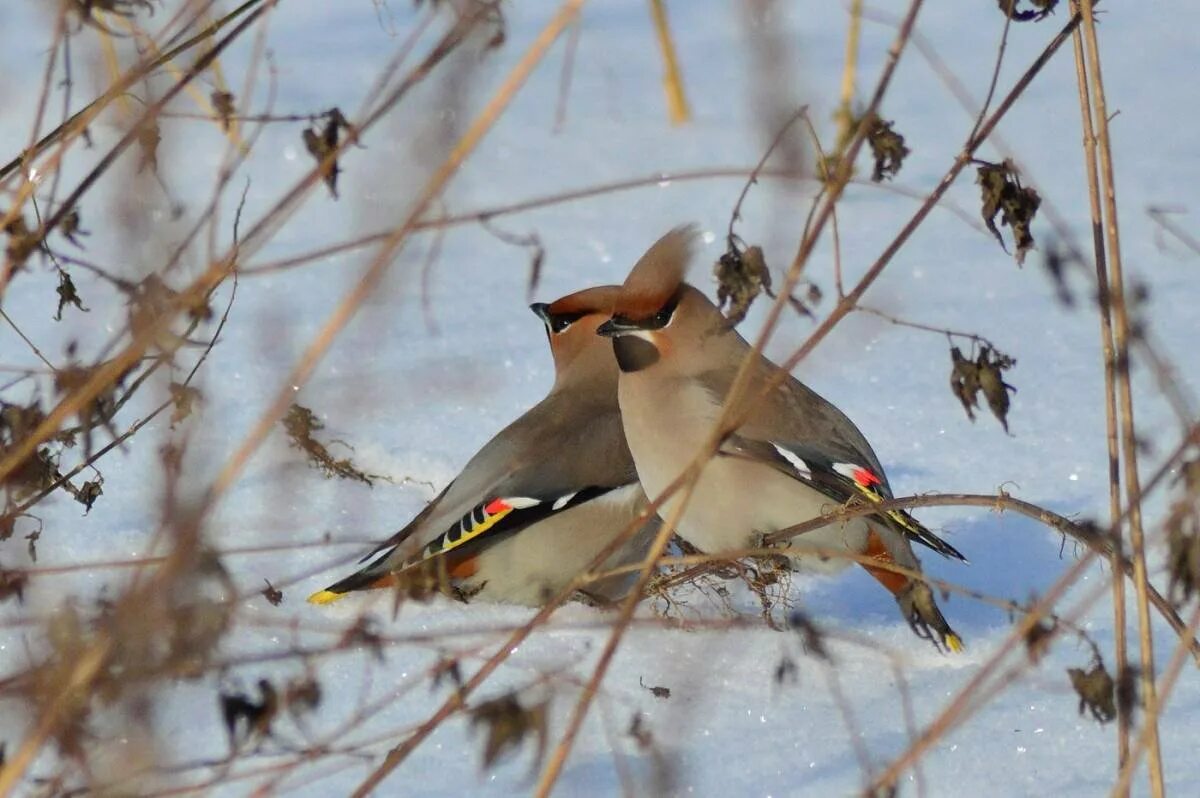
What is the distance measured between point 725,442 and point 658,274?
1.15ft

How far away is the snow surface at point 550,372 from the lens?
245 cm

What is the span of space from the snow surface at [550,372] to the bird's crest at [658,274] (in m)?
0.22

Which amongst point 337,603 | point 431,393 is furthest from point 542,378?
point 337,603

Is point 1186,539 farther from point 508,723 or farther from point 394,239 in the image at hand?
point 394,239

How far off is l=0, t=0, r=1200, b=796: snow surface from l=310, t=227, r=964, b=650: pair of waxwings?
0.14 m

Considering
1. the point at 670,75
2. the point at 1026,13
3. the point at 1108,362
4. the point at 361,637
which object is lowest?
the point at 361,637

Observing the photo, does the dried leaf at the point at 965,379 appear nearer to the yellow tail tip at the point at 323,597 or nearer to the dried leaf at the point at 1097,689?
the dried leaf at the point at 1097,689

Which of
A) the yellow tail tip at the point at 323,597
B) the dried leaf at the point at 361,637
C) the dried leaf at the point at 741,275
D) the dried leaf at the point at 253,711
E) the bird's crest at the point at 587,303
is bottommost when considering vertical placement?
the dried leaf at the point at 253,711

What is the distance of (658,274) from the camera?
3.14 meters

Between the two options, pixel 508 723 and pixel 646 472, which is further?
pixel 646 472

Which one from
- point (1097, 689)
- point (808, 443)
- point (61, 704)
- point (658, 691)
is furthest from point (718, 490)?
point (61, 704)

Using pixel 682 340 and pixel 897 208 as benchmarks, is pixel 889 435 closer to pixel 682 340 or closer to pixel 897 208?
pixel 682 340

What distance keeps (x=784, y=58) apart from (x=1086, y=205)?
2.88 metres

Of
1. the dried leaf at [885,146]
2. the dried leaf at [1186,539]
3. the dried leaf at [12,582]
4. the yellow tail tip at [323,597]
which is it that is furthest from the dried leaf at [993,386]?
the yellow tail tip at [323,597]
